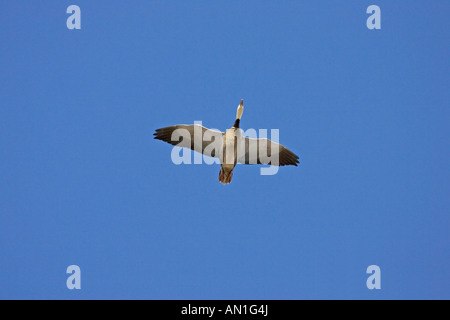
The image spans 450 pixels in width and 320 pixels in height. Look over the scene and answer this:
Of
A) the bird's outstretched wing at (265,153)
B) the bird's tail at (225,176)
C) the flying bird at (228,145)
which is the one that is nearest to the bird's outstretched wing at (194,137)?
the flying bird at (228,145)

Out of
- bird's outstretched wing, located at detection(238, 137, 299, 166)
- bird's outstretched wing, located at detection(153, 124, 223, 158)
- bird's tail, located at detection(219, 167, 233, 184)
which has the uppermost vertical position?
bird's outstretched wing, located at detection(153, 124, 223, 158)

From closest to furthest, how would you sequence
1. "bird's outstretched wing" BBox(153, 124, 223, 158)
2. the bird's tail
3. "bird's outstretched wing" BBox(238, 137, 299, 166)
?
the bird's tail → "bird's outstretched wing" BBox(153, 124, 223, 158) → "bird's outstretched wing" BBox(238, 137, 299, 166)

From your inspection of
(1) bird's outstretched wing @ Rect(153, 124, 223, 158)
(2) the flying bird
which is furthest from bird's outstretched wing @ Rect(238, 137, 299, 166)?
(1) bird's outstretched wing @ Rect(153, 124, 223, 158)

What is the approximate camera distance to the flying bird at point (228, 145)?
12.8 meters

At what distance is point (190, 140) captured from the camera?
13.5 m

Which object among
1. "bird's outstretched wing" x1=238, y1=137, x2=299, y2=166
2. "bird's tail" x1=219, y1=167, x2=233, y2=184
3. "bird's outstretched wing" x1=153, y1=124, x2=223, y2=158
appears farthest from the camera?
"bird's outstretched wing" x1=238, y1=137, x2=299, y2=166

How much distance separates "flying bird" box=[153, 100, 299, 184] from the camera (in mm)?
12789

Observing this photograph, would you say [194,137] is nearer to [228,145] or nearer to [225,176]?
[228,145]

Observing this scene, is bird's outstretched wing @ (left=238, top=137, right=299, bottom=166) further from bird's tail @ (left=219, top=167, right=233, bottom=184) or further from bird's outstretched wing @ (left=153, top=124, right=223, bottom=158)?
bird's tail @ (left=219, top=167, right=233, bottom=184)

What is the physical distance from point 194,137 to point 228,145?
3.41ft

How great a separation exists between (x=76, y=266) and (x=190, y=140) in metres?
6.40

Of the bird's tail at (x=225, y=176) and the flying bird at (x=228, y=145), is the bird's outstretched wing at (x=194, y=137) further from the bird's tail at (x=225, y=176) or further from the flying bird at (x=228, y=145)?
the bird's tail at (x=225, y=176)
